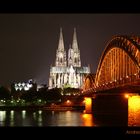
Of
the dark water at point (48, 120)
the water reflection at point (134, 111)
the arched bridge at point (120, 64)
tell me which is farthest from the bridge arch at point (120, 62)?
the dark water at point (48, 120)

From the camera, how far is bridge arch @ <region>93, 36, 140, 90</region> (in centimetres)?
3817

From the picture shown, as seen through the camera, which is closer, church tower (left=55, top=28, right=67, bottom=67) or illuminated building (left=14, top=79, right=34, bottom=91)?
illuminated building (left=14, top=79, right=34, bottom=91)

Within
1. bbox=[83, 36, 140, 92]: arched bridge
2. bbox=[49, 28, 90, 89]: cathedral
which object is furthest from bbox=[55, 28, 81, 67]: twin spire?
bbox=[83, 36, 140, 92]: arched bridge

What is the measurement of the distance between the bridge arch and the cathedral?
9014 cm

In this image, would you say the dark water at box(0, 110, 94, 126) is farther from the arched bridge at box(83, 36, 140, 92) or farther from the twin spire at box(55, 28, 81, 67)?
the twin spire at box(55, 28, 81, 67)

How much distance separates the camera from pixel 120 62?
48.8 m

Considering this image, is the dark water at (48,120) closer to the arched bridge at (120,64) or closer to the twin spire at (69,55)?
the arched bridge at (120,64)

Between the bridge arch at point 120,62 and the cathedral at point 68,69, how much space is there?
Answer: 90.1m

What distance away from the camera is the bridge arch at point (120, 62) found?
38175mm
